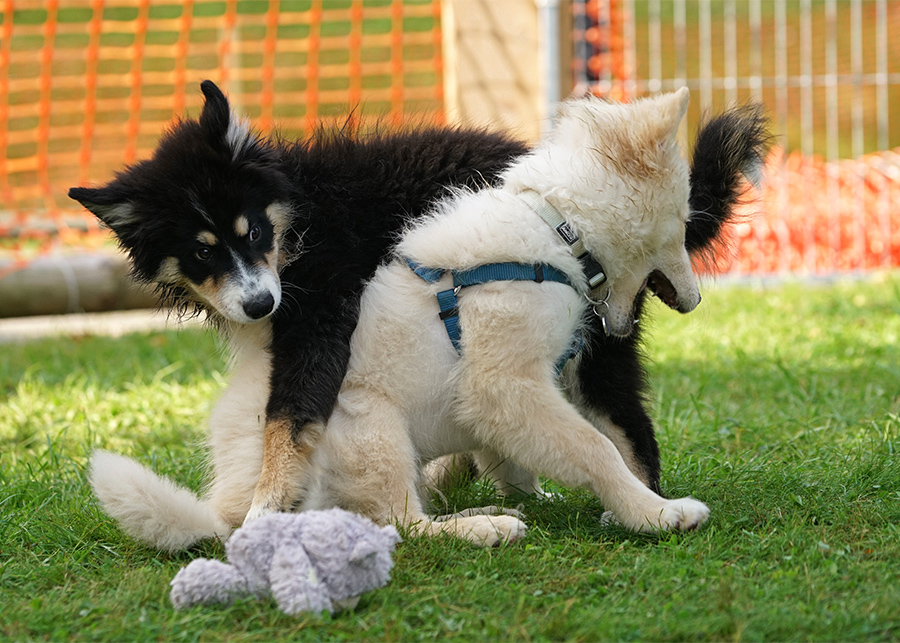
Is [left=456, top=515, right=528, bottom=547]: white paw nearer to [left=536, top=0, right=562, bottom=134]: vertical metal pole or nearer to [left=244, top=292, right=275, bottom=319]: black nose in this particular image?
[left=244, top=292, right=275, bottom=319]: black nose

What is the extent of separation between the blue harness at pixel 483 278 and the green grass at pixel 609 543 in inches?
23.5

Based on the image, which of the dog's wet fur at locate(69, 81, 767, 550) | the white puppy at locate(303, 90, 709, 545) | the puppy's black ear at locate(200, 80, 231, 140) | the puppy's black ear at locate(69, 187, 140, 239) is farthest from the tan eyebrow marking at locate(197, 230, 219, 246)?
the white puppy at locate(303, 90, 709, 545)

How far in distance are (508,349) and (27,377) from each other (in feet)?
11.7

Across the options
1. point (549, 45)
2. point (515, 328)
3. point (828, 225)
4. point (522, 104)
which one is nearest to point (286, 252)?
point (515, 328)

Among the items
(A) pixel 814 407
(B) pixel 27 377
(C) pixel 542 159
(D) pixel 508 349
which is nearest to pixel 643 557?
(D) pixel 508 349

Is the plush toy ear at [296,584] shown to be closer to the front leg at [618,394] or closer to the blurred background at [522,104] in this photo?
the front leg at [618,394]

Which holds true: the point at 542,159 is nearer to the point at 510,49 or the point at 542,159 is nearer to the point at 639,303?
the point at 639,303

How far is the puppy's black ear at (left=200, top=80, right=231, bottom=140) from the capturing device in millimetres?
3117

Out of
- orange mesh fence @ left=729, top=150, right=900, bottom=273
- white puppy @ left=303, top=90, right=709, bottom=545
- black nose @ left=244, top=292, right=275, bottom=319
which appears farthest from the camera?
orange mesh fence @ left=729, top=150, right=900, bottom=273

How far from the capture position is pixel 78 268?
A: 260 inches

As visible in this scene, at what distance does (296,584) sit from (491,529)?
71cm

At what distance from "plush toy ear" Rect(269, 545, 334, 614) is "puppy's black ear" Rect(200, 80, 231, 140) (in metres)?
1.47

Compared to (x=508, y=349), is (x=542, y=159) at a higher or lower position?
higher

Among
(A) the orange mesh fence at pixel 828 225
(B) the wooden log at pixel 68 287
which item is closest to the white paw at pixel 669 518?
(B) the wooden log at pixel 68 287
